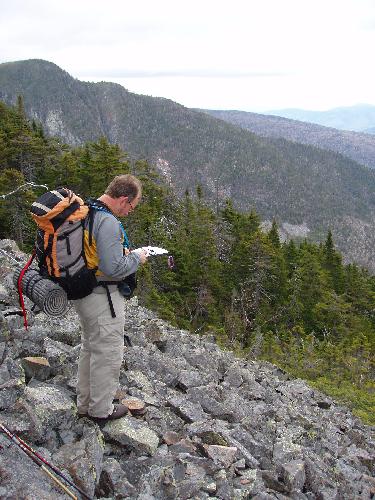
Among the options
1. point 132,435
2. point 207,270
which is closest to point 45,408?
point 132,435

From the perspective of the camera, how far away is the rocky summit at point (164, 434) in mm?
4727

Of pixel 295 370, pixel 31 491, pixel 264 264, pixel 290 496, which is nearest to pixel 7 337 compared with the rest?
pixel 31 491

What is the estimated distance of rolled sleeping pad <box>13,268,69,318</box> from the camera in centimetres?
446

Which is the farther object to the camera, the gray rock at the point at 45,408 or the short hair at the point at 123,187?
the gray rock at the point at 45,408

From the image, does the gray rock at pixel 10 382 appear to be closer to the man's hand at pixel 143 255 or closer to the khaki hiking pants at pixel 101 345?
the khaki hiking pants at pixel 101 345

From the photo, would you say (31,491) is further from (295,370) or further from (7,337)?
(295,370)

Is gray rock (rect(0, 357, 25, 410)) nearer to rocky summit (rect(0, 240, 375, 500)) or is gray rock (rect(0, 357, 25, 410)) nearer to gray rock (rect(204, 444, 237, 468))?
rocky summit (rect(0, 240, 375, 500))

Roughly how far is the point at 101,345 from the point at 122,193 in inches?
62.8

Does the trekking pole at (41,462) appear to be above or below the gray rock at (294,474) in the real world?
above

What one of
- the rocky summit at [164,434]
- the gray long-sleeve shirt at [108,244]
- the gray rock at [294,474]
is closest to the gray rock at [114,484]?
the rocky summit at [164,434]

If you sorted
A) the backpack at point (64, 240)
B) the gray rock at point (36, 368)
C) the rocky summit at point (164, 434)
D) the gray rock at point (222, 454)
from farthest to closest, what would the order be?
the gray rock at point (36, 368)
the gray rock at point (222, 454)
the rocky summit at point (164, 434)
the backpack at point (64, 240)

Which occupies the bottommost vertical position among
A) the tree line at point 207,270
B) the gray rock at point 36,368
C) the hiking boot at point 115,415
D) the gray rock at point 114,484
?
the tree line at point 207,270

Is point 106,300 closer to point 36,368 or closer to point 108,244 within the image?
point 108,244

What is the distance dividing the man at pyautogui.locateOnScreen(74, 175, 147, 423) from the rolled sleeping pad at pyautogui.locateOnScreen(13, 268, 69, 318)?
255 mm
